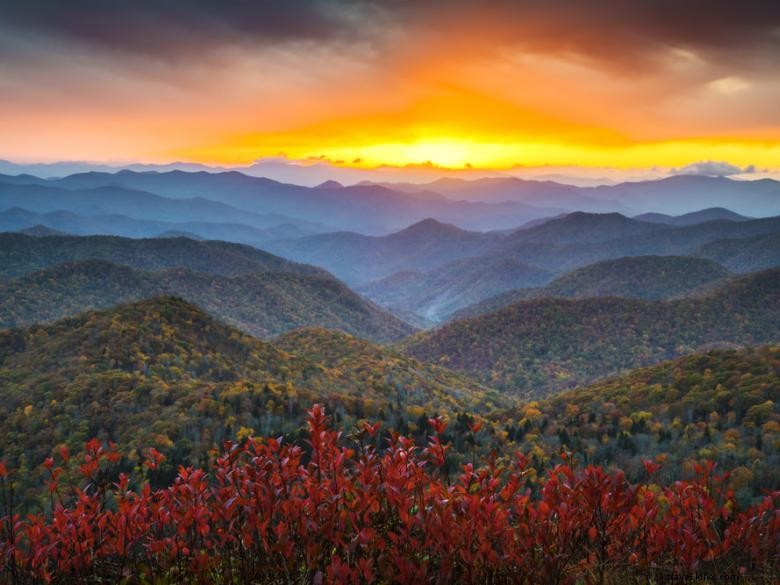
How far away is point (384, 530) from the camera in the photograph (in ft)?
21.8

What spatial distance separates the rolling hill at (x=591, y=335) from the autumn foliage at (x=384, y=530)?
86.3m

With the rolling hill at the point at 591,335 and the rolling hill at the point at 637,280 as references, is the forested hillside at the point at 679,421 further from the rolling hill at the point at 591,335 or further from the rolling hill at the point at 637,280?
the rolling hill at the point at 637,280

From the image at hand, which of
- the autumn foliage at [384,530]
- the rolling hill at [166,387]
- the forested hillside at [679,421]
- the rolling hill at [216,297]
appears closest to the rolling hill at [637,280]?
the rolling hill at [216,297]

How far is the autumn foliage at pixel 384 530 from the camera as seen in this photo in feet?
19.2

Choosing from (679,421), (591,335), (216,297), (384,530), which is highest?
(384,530)

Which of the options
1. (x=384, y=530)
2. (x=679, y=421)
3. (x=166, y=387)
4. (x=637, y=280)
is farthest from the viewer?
(x=637, y=280)

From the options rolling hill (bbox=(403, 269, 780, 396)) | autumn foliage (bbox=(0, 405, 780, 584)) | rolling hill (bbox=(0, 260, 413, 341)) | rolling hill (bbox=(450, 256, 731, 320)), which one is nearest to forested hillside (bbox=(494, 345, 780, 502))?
autumn foliage (bbox=(0, 405, 780, 584))

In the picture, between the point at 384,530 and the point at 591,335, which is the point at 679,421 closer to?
the point at 384,530

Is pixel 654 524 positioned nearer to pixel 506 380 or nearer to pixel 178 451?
pixel 178 451

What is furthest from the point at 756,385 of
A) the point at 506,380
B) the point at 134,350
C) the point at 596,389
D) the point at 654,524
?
the point at 506,380

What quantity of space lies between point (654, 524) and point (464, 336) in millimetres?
112876

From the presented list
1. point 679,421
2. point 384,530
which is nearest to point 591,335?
point 679,421

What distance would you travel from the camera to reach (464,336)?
118812 mm

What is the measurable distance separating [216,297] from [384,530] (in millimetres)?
158135
